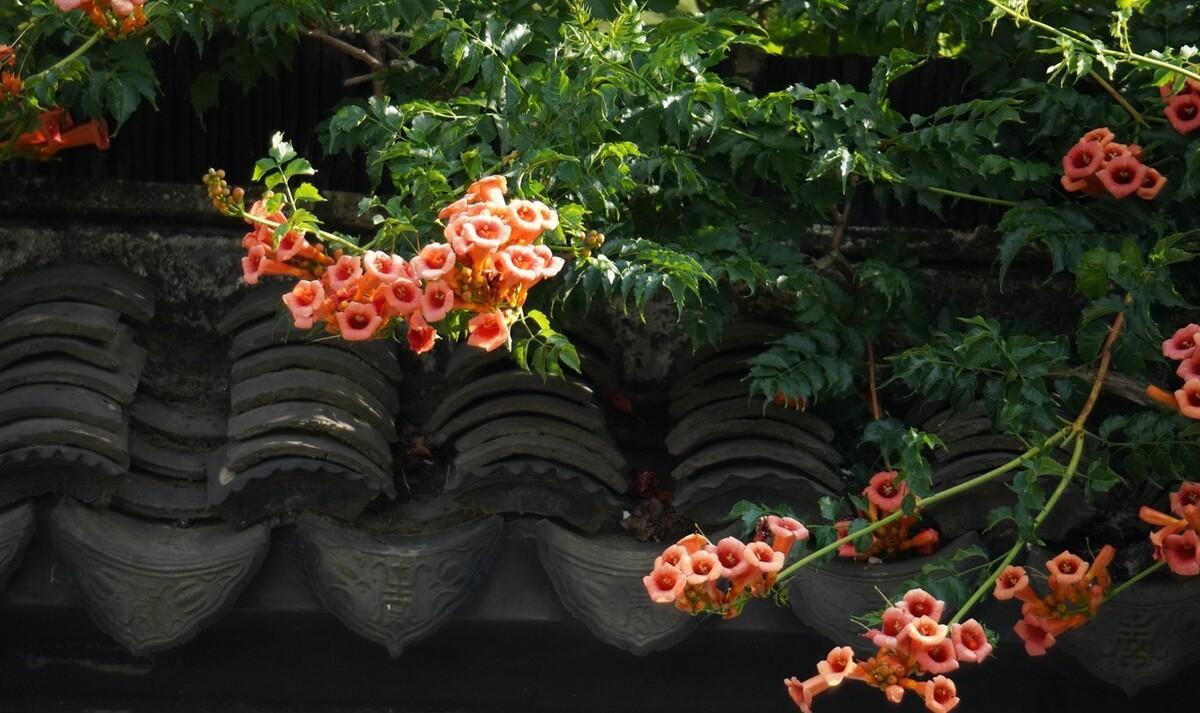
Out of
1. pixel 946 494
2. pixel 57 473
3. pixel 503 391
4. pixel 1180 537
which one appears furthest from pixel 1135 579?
pixel 57 473

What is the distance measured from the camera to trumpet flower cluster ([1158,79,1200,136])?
376 centimetres

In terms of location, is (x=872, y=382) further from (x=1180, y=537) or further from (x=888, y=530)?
(x=1180, y=537)

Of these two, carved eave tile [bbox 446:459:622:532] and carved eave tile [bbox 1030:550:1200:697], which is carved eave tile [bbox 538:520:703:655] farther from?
carved eave tile [bbox 1030:550:1200:697]

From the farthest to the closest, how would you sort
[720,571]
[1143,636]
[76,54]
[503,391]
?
[76,54] < [503,391] < [1143,636] < [720,571]

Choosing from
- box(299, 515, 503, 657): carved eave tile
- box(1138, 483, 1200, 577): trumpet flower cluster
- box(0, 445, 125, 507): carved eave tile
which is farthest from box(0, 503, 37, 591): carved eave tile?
box(1138, 483, 1200, 577): trumpet flower cluster

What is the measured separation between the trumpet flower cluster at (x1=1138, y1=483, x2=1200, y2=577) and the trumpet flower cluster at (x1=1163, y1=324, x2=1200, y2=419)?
0.55 feet

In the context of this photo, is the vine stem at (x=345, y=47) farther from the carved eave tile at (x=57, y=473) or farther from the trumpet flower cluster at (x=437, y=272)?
the carved eave tile at (x=57, y=473)

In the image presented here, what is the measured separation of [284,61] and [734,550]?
5.50 ft

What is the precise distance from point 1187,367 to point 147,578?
1868 mm

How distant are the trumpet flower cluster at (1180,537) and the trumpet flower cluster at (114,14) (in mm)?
2174

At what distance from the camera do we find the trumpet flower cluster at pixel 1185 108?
3758 millimetres

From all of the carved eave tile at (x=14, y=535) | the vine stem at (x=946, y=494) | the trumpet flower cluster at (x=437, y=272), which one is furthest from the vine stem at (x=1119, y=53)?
the carved eave tile at (x=14, y=535)

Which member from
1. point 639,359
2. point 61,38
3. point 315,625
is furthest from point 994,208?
point 61,38

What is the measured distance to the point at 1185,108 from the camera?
3.77 m
